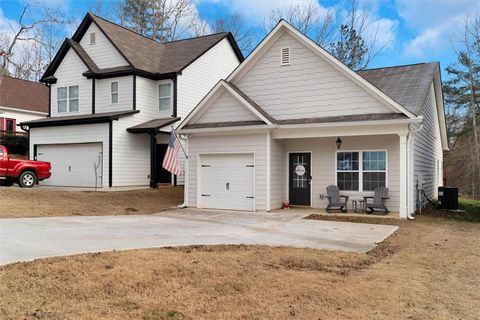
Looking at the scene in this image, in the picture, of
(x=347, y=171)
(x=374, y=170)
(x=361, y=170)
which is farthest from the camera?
(x=347, y=171)

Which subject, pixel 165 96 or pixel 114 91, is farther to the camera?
pixel 165 96

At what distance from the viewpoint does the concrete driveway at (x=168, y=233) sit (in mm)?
7465

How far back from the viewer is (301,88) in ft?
48.4

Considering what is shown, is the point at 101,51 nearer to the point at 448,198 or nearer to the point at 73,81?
the point at 73,81

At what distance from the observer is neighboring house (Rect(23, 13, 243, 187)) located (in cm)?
1959

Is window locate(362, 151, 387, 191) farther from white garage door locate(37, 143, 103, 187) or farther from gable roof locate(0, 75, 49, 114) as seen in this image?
gable roof locate(0, 75, 49, 114)

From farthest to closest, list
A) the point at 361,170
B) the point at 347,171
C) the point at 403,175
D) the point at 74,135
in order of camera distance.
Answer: the point at 74,135
the point at 347,171
the point at 361,170
the point at 403,175

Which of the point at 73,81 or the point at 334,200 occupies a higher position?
the point at 73,81

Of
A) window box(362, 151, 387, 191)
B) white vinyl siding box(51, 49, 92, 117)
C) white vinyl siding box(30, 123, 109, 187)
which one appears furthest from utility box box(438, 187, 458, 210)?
white vinyl siding box(51, 49, 92, 117)

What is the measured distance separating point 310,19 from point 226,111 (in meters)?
19.3

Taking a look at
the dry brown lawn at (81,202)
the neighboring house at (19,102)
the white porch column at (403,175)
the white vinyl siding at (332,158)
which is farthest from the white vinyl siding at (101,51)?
the white porch column at (403,175)

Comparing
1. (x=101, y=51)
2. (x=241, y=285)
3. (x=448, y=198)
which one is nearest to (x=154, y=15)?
(x=101, y=51)

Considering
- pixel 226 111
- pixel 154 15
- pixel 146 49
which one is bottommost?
pixel 226 111

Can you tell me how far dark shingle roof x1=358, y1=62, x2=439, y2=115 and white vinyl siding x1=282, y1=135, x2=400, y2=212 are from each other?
1.45 m
